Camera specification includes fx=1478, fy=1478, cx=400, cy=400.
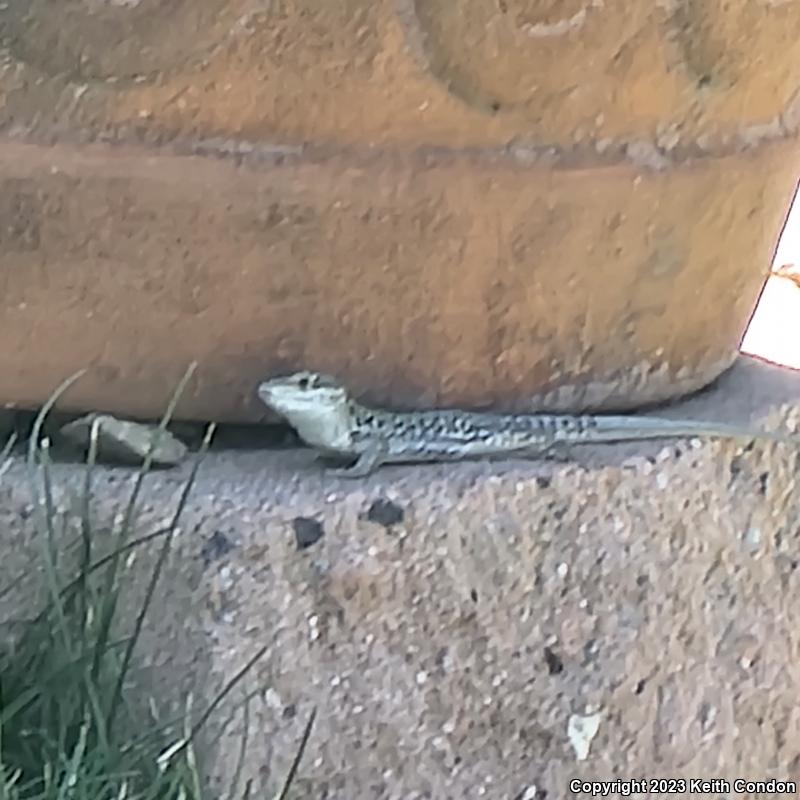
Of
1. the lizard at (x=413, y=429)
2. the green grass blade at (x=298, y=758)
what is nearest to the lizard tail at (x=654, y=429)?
the lizard at (x=413, y=429)

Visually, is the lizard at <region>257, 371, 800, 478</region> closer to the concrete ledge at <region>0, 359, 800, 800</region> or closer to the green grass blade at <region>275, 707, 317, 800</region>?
the concrete ledge at <region>0, 359, 800, 800</region>

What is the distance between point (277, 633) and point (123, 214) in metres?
0.28

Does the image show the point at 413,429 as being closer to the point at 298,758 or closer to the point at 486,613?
the point at 486,613

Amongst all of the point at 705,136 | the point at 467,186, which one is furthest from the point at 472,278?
the point at 705,136

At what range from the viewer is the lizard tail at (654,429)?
3.47 feet

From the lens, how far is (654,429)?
1.07 m

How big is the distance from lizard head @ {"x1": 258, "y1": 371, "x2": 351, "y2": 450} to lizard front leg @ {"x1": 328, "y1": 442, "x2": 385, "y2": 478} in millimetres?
16

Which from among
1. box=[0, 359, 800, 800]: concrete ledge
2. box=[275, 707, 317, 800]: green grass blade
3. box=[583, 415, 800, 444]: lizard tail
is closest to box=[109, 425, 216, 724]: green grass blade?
box=[0, 359, 800, 800]: concrete ledge

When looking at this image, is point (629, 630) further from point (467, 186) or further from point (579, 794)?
point (467, 186)

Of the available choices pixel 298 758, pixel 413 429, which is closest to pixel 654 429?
pixel 413 429

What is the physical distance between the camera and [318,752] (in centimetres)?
96

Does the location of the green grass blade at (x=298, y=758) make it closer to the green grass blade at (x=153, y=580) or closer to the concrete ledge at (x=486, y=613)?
the concrete ledge at (x=486, y=613)

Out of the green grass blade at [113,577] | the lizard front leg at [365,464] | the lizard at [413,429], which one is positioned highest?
the lizard at [413,429]

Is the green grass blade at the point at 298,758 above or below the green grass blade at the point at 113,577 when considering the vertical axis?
below
